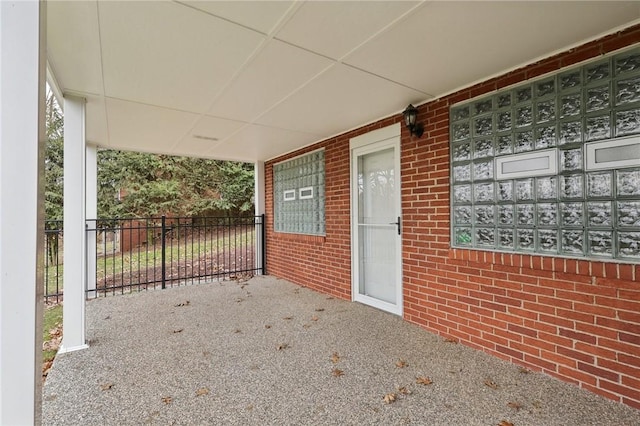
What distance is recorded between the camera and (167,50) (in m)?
2.06

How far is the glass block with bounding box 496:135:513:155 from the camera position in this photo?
243 cm

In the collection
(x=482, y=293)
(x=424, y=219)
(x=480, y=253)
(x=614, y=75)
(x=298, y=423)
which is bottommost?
(x=298, y=423)

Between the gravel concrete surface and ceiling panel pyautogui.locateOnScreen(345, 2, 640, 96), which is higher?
ceiling panel pyautogui.locateOnScreen(345, 2, 640, 96)

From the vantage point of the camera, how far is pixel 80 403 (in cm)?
197

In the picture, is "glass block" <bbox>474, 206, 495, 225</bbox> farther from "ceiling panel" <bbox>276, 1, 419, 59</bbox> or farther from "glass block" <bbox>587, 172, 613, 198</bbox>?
"ceiling panel" <bbox>276, 1, 419, 59</bbox>

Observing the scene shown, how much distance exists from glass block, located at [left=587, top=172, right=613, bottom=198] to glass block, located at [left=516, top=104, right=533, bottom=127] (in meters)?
0.57

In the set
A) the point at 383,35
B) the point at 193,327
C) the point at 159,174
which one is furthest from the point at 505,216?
the point at 159,174

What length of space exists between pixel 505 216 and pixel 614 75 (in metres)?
1.11

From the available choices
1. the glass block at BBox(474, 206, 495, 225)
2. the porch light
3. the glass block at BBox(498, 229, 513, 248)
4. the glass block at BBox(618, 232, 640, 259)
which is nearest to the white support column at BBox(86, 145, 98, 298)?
the porch light

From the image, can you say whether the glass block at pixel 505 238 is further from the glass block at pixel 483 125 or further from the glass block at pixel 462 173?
the glass block at pixel 483 125

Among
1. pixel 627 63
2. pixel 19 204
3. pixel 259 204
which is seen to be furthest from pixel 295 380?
pixel 259 204

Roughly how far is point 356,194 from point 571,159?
235cm

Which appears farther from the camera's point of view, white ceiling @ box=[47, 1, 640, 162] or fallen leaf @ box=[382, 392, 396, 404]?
fallen leaf @ box=[382, 392, 396, 404]

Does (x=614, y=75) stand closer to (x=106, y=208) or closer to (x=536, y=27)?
(x=536, y=27)
